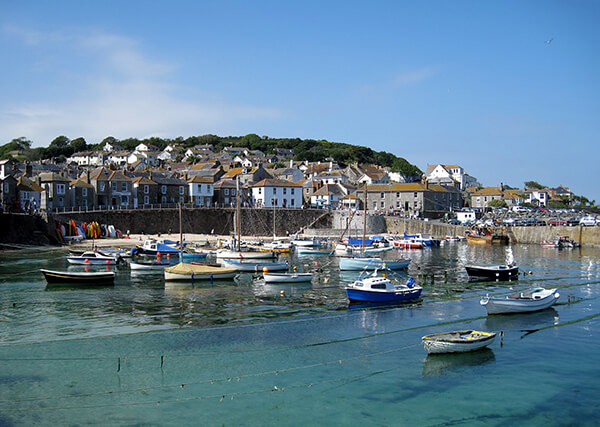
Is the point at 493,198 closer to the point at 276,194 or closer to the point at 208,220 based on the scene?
the point at 276,194

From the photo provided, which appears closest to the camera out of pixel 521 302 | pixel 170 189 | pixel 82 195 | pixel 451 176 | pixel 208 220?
pixel 521 302

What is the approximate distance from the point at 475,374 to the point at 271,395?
903 centimetres

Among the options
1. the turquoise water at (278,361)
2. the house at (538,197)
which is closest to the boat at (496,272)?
the turquoise water at (278,361)

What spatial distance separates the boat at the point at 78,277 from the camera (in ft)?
134

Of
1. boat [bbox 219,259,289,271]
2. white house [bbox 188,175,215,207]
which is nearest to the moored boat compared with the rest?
boat [bbox 219,259,289,271]

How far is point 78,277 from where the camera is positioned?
135 ft

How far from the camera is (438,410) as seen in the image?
18625 mm

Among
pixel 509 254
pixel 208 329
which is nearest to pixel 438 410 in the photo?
pixel 208 329

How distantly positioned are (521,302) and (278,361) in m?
17.4

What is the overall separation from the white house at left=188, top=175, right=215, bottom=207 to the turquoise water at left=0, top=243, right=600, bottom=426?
56803 millimetres

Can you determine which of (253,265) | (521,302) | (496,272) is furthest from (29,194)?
(521,302)

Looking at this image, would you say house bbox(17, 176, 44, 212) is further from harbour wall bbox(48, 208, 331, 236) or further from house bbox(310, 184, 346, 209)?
house bbox(310, 184, 346, 209)

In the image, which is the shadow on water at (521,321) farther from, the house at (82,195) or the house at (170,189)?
the house at (170,189)

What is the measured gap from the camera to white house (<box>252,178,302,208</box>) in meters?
101
